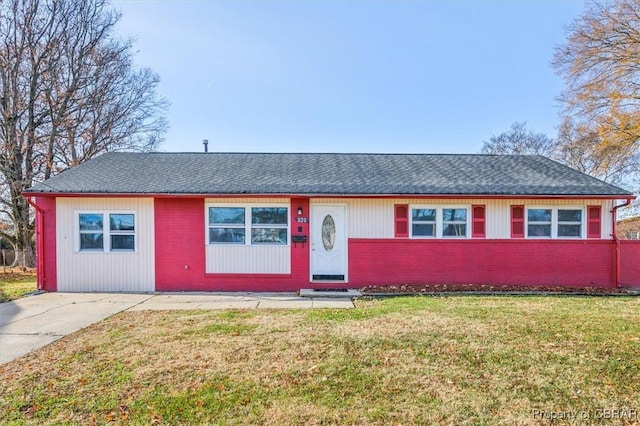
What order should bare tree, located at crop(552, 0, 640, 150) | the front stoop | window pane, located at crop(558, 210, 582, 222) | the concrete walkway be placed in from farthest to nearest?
1. bare tree, located at crop(552, 0, 640, 150)
2. window pane, located at crop(558, 210, 582, 222)
3. the front stoop
4. the concrete walkway

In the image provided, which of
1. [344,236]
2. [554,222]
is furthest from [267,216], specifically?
[554,222]

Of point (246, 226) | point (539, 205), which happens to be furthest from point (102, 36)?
point (539, 205)

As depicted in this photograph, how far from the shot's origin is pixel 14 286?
1037 centimetres

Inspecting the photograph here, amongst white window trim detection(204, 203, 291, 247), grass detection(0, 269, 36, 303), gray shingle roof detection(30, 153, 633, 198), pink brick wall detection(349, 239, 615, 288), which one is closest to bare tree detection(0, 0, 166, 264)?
grass detection(0, 269, 36, 303)

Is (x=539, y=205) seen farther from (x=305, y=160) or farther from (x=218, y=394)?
(x=218, y=394)

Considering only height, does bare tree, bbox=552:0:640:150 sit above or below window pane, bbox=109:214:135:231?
above

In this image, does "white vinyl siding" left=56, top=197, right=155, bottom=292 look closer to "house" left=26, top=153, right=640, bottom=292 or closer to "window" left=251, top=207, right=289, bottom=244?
"house" left=26, top=153, right=640, bottom=292

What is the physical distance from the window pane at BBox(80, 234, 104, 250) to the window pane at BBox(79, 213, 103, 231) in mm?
188

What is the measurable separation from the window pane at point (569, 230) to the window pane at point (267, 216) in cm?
752

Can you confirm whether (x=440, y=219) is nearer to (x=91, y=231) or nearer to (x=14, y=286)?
(x=91, y=231)

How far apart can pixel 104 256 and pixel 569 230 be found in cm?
1259

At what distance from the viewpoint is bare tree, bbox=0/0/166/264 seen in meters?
15.4

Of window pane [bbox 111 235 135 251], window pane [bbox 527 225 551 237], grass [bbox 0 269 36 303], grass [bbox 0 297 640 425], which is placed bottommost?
grass [bbox 0 269 36 303]

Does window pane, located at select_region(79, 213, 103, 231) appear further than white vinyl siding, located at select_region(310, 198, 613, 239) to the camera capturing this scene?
No
